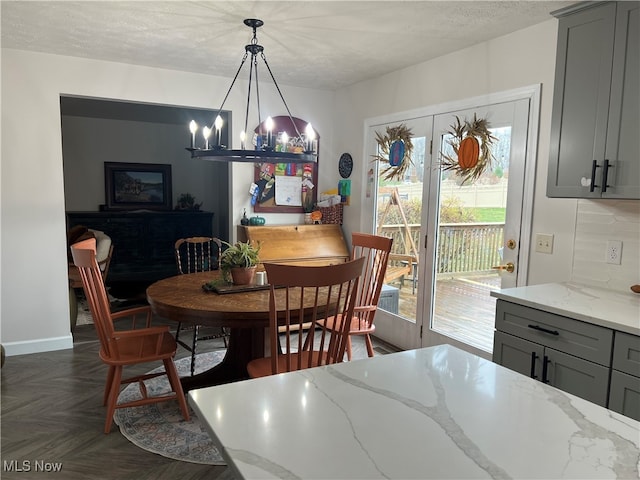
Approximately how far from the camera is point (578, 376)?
2010 millimetres

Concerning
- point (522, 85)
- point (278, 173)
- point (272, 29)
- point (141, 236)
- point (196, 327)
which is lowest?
point (196, 327)

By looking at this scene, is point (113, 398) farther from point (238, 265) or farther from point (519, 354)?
point (519, 354)

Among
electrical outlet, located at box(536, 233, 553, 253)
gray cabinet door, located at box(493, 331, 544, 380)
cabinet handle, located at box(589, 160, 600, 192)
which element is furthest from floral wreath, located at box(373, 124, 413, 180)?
gray cabinet door, located at box(493, 331, 544, 380)

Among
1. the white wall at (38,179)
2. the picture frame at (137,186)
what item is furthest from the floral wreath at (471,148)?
the picture frame at (137,186)

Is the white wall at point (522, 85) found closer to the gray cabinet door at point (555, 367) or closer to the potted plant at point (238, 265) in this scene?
the gray cabinet door at point (555, 367)

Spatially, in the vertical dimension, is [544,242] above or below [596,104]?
below

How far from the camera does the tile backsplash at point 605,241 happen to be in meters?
2.35

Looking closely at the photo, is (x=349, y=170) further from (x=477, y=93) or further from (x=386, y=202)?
(x=477, y=93)

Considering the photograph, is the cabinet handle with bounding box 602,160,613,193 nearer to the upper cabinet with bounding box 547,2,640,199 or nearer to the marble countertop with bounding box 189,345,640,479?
the upper cabinet with bounding box 547,2,640,199

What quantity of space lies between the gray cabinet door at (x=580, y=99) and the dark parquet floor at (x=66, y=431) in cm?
229

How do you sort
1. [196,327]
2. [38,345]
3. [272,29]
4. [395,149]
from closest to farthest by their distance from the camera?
[272,29], [196,327], [38,345], [395,149]

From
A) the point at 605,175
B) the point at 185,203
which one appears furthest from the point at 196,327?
the point at 185,203

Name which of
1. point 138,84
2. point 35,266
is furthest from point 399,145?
point 35,266

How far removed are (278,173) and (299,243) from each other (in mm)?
753
